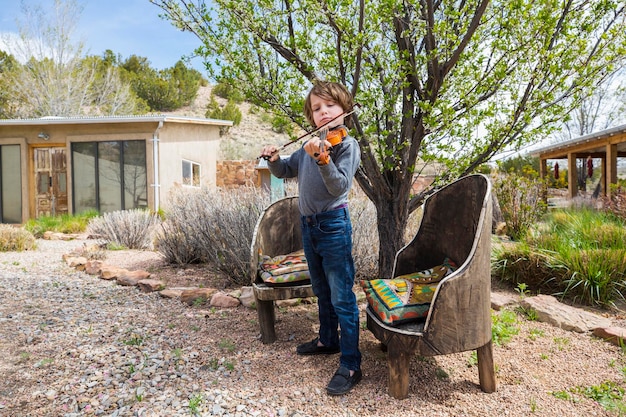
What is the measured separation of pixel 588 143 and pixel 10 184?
55.5ft

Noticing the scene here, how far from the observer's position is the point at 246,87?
320 cm

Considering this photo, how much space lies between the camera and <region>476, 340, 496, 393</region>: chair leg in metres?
2.22

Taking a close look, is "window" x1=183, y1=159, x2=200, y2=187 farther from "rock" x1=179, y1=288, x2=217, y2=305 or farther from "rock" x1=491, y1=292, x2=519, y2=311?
"rock" x1=491, y1=292, x2=519, y2=311

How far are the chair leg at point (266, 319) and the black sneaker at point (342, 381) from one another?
0.75 meters

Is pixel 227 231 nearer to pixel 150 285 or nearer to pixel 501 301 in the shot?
pixel 150 285

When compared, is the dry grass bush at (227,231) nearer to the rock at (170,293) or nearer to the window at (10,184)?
the rock at (170,293)

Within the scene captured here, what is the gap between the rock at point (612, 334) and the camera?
296 centimetres

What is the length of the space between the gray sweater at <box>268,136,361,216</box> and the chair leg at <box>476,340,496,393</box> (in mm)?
1061

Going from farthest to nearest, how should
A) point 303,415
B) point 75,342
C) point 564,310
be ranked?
point 564,310
point 75,342
point 303,415

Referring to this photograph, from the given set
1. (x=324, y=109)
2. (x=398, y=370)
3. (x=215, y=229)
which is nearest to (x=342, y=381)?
(x=398, y=370)

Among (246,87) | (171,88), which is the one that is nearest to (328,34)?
(246,87)

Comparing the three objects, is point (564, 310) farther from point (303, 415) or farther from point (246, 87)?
point (246, 87)

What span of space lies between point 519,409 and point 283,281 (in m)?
1.47

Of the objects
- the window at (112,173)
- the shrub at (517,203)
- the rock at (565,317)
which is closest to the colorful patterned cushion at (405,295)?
the rock at (565,317)
